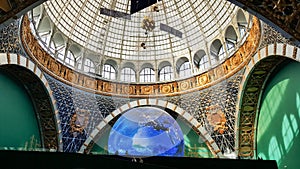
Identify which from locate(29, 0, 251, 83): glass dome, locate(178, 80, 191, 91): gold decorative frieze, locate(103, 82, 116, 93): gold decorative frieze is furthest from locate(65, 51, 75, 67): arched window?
locate(178, 80, 191, 91): gold decorative frieze

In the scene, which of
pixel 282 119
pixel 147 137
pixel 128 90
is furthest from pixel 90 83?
pixel 282 119

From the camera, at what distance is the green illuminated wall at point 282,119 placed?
1620 cm

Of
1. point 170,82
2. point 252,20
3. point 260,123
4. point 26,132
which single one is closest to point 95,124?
point 26,132

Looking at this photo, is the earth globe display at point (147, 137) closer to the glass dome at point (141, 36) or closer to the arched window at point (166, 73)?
the glass dome at point (141, 36)

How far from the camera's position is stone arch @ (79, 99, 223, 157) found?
2231cm

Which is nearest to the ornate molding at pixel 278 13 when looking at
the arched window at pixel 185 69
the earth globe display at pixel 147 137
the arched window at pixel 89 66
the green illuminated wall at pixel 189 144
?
the earth globe display at pixel 147 137

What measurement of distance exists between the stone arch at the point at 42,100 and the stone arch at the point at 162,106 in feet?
8.51

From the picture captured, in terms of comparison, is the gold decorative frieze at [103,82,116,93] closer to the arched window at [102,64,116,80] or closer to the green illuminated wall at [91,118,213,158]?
the arched window at [102,64,116,80]

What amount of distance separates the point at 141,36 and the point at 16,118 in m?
12.7

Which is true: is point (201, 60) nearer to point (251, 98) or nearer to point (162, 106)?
point (162, 106)

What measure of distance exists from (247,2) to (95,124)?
1721 cm

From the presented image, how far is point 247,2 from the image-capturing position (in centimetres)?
998

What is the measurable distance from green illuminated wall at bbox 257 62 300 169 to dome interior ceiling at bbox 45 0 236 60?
6407mm

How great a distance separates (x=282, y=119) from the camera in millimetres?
17438
